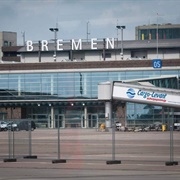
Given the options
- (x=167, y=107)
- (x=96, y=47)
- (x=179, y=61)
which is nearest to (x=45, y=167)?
(x=167, y=107)

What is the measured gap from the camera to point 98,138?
54.5m

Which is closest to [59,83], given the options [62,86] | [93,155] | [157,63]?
[62,86]

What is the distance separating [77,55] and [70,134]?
275ft

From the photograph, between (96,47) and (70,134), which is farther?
(96,47)

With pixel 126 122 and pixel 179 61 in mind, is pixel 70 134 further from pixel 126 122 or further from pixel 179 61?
pixel 179 61

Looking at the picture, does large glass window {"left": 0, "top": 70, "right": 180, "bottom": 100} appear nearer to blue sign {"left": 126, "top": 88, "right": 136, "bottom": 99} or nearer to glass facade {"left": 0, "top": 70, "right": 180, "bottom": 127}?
glass facade {"left": 0, "top": 70, "right": 180, "bottom": 127}

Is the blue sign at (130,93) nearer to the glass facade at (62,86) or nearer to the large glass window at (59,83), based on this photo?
the glass facade at (62,86)

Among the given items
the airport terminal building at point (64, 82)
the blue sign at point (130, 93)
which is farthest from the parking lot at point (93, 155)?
the airport terminal building at point (64, 82)

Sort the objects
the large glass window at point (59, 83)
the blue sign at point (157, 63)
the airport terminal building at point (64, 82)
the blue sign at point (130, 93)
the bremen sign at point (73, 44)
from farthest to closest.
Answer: the bremen sign at point (73, 44)
the large glass window at point (59, 83)
the airport terminal building at point (64, 82)
the blue sign at point (157, 63)
the blue sign at point (130, 93)

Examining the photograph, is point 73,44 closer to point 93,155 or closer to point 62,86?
point 62,86

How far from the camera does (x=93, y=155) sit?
43938 mm

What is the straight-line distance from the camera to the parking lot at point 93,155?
32.2 m

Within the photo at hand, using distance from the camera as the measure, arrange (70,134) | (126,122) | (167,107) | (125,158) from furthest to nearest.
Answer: (167,107) → (126,122) → (70,134) → (125,158)

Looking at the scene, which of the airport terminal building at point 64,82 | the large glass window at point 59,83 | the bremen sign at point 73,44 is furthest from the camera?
the bremen sign at point 73,44
